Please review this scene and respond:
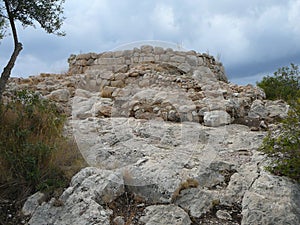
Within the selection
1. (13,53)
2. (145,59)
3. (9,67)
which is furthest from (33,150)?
(145,59)

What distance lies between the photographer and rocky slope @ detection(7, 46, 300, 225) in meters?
3.79

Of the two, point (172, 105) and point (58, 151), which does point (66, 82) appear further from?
point (58, 151)

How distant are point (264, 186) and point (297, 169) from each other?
17.6 inches

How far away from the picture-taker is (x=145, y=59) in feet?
38.0

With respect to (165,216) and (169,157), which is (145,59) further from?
(165,216)

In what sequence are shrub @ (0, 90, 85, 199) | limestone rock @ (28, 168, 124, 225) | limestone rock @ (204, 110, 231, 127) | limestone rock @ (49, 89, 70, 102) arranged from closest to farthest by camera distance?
limestone rock @ (28, 168, 124, 225) < shrub @ (0, 90, 85, 199) < limestone rock @ (204, 110, 231, 127) < limestone rock @ (49, 89, 70, 102)

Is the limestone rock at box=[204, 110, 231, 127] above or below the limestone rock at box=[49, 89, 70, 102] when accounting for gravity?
below

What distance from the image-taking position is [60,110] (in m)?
8.05

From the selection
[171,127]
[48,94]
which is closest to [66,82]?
[48,94]

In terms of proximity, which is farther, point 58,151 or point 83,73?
point 83,73

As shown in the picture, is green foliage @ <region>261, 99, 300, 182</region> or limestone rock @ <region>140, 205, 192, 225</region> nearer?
limestone rock @ <region>140, 205, 192, 225</region>

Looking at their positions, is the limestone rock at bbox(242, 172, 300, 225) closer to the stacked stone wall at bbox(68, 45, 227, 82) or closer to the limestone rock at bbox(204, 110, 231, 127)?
the limestone rock at bbox(204, 110, 231, 127)

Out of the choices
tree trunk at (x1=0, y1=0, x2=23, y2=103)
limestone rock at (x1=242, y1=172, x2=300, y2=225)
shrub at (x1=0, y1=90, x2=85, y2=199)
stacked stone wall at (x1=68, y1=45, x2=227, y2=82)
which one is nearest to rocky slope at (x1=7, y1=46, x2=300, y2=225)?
limestone rock at (x1=242, y1=172, x2=300, y2=225)

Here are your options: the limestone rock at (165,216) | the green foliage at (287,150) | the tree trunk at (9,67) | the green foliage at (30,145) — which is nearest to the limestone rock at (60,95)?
the tree trunk at (9,67)
